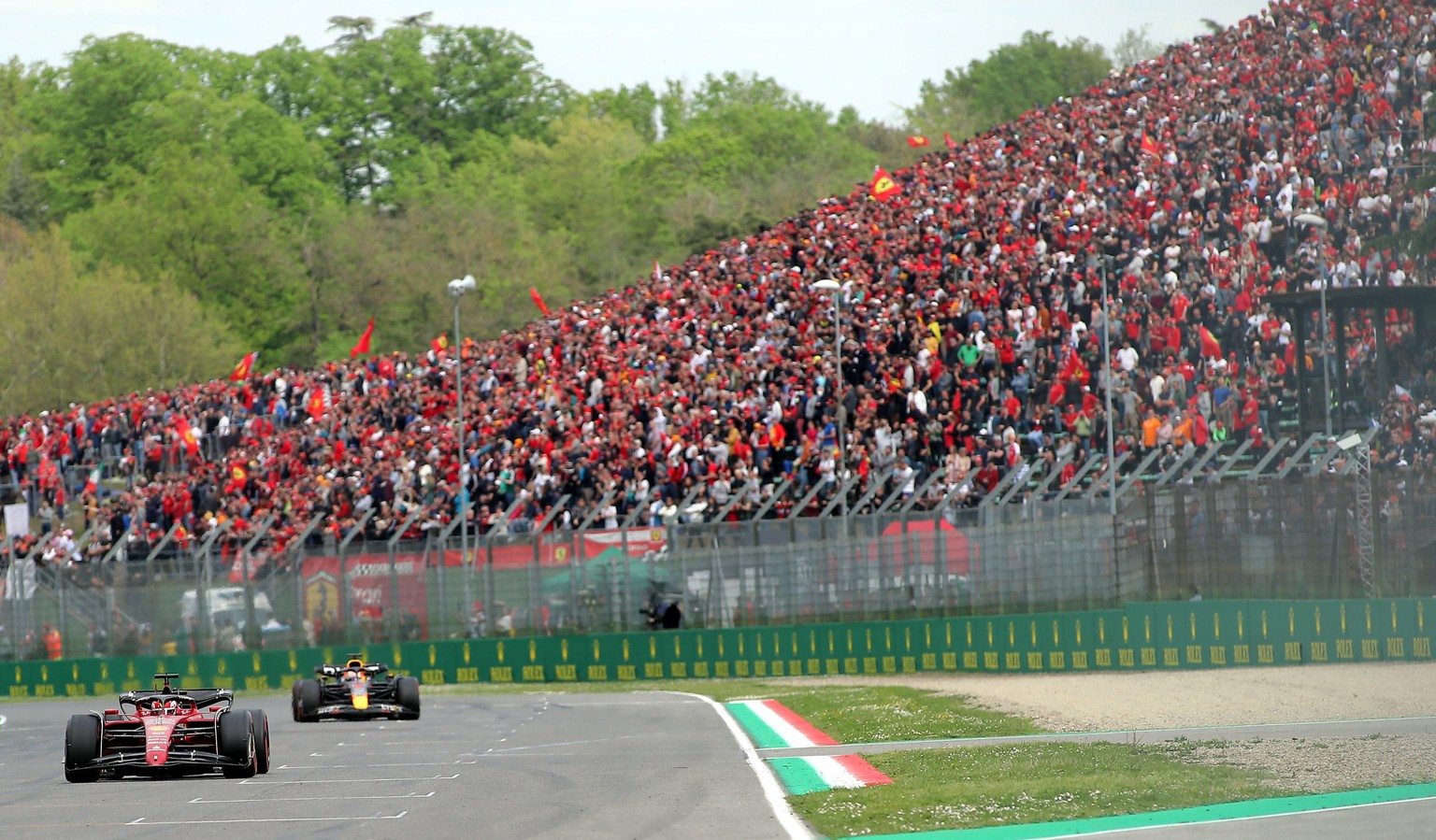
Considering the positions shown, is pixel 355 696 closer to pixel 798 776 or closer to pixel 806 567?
pixel 806 567

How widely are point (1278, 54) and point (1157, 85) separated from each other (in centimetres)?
406

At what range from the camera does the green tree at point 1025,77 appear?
4190 inches

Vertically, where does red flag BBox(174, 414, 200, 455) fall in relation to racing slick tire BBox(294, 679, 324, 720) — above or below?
above

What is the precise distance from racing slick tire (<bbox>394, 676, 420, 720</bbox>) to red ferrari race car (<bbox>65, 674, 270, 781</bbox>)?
330 inches

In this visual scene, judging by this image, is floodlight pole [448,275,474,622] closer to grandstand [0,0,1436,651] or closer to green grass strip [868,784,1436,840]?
grandstand [0,0,1436,651]

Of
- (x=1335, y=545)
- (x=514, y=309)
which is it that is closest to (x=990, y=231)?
(x=1335, y=545)

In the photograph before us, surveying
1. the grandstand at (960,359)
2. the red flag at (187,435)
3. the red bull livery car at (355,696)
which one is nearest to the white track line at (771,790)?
the red bull livery car at (355,696)

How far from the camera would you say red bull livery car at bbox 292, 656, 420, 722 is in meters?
27.1

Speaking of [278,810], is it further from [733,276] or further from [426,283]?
[426,283]

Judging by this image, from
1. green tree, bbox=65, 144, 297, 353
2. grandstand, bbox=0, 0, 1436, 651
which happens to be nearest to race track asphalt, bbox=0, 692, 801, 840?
grandstand, bbox=0, 0, 1436, 651

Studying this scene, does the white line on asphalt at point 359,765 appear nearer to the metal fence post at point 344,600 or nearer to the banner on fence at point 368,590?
the banner on fence at point 368,590

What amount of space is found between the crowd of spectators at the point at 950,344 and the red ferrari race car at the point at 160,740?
18.1 meters

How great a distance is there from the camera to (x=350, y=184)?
102 meters

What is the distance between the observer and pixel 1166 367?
33844 mm
